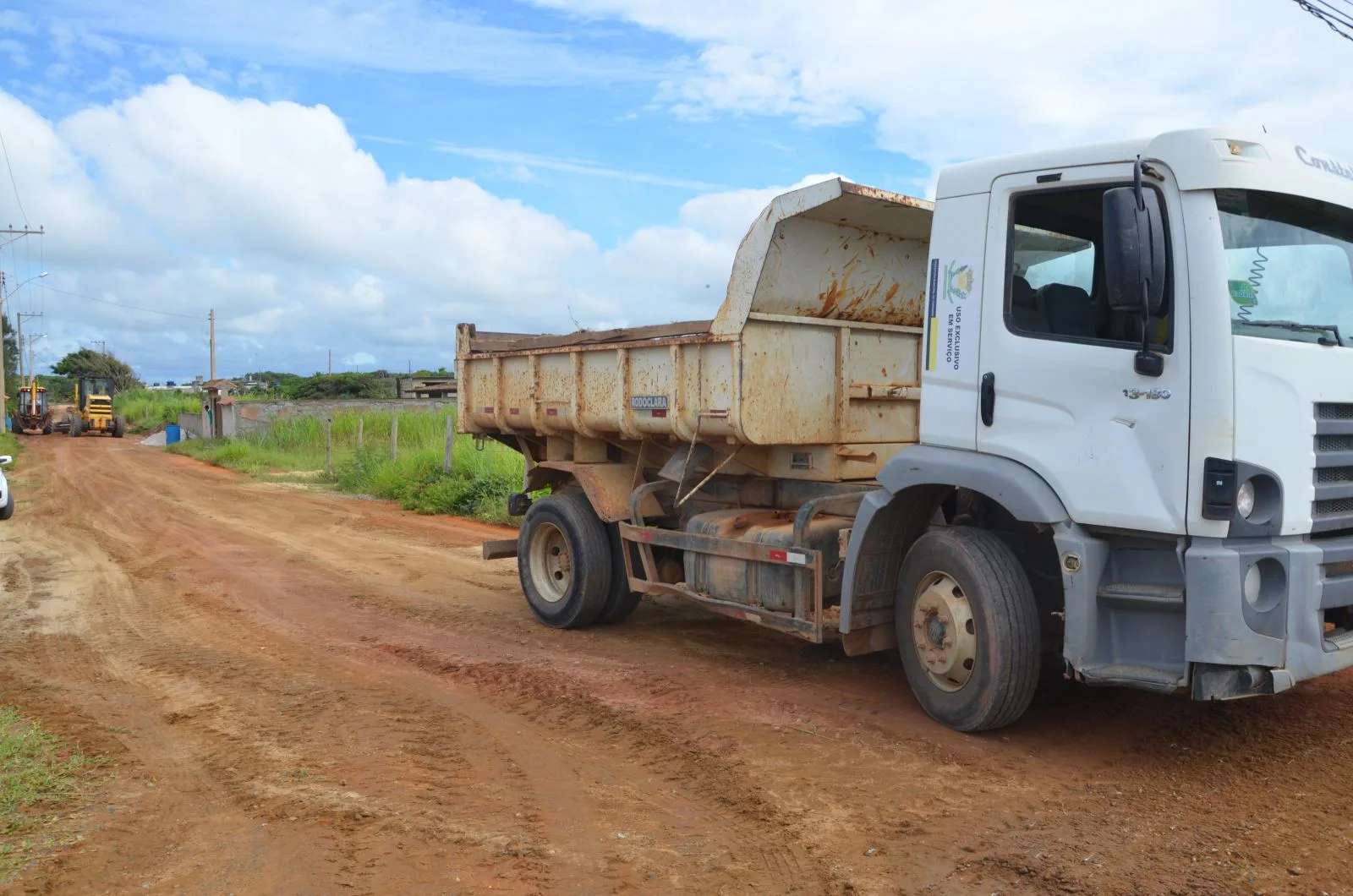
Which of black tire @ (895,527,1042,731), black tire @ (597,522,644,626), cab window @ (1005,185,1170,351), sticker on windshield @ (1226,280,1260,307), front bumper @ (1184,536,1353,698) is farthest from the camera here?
black tire @ (597,522,644,626)

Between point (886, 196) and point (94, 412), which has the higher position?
point (886, 196)

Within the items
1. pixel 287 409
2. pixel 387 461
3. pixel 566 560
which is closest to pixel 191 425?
pixel 287 409

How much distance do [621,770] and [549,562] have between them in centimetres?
381

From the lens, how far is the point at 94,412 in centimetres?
4656

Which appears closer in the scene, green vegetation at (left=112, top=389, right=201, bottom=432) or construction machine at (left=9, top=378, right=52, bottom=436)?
construction machine at (left=9, top=378, right=52, bottom=436)

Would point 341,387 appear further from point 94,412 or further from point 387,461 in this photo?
point 387,461

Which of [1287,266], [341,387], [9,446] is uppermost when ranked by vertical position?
[341,387]

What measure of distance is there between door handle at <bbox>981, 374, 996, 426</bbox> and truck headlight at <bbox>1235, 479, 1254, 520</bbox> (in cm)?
117

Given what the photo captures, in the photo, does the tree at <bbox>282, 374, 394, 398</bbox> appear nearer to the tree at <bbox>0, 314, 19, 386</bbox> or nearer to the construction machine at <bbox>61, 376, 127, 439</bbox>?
the construction machine at <bbox>61, 376, 127, 439</bbox>

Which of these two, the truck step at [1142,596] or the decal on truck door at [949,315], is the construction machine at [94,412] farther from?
the truck step at [1142,596]

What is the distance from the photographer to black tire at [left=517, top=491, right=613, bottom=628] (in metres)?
8.15

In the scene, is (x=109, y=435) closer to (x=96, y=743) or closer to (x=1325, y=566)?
(x=96, y=743)

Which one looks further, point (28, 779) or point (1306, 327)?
point (28, 779)

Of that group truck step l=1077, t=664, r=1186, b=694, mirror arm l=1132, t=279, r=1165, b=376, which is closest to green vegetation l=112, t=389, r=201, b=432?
truck step l=1077, t=664, r=1186, b=694
